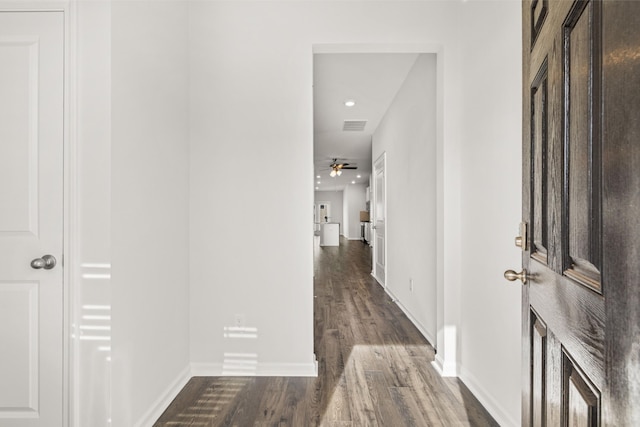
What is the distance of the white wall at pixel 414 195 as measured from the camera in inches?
123

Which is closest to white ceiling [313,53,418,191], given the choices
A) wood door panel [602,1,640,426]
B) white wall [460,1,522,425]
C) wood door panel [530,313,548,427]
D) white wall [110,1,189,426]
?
white wall [460,1,522,425]

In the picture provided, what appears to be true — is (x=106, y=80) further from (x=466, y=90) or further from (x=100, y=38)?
(x=466, y=90)

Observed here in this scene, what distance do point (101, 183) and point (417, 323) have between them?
3.01 metres

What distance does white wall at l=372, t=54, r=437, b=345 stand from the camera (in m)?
3.13

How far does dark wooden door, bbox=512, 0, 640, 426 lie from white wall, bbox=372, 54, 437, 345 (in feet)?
6.87

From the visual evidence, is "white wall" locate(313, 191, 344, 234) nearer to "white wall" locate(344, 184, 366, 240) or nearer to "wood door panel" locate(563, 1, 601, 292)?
"white wall" locate(344, 184, 366, 240)

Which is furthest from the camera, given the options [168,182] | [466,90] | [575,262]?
[466,90]

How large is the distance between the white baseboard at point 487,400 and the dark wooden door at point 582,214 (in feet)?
3.38

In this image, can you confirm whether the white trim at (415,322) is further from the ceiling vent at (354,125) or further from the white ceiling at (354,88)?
the ceiling vent at (354,125)

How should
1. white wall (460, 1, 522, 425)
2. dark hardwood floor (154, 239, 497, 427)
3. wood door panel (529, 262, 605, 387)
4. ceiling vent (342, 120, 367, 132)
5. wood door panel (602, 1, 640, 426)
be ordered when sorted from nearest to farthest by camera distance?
wood door panel (602, 1, 640, 426), wood door panel (529, 262, 605, 387), white wall (460, 1, 522, 425), dark hardwood floor (154, 239, 497, 427), ceiling vent (342, 120, 367, 132)

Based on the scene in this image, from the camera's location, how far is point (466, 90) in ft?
7.93

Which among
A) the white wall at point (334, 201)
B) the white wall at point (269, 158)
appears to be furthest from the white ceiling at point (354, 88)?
the white wall at point (334, 201)

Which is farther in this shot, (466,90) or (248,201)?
(248,201)

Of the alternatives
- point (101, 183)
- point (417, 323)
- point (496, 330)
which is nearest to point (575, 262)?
point (496, 330)
